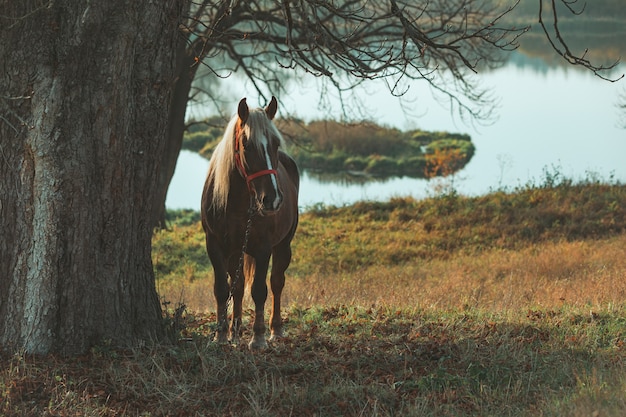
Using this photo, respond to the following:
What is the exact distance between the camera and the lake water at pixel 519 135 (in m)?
29.5

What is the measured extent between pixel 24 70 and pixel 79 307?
6.45 feet

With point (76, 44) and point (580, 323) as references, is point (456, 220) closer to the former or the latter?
point (580, 323)

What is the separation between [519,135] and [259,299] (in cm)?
3147

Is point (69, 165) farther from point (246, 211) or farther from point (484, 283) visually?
point (484, 283)

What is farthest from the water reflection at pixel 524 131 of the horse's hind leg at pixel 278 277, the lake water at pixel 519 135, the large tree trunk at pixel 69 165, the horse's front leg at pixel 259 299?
the large tree trunk at pixel 69 165

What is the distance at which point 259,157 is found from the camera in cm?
670

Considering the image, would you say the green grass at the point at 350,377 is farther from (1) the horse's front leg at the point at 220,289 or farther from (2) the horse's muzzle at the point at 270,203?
(2) the horse's muzzle at the point at 270,203

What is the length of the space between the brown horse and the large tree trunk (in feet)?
3.42

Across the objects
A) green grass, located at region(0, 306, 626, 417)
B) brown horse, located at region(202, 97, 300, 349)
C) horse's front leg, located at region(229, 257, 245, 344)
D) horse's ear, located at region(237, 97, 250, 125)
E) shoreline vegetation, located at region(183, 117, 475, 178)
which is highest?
shoreline vegetation, located at region(183, 117, 475, 178)

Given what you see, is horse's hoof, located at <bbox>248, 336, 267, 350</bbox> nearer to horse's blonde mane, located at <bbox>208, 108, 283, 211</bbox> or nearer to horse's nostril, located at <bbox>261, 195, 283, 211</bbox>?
horse's blonde mane, located at <bbox>208, 108, 283, 211</bbox>

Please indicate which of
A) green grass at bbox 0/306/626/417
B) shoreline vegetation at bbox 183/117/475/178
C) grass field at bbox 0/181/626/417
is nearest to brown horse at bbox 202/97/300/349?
grass field at bbox 0/181/626/417

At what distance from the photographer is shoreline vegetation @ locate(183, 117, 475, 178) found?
34.6 metres

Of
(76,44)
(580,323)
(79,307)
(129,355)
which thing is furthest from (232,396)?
(580,323)

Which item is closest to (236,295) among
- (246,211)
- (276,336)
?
(276,336)
